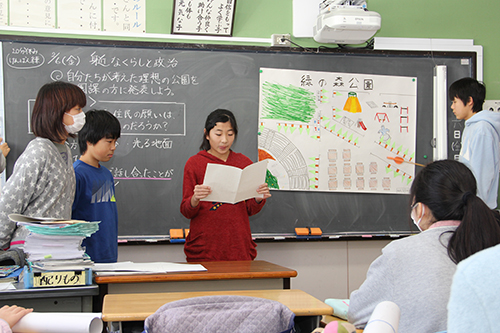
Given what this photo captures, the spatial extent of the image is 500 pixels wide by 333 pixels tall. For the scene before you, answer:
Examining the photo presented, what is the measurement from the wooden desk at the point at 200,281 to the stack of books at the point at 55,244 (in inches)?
5.3

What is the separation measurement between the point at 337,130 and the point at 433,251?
83.2 inches

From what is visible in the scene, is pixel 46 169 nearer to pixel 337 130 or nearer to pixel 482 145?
pixel 337 130

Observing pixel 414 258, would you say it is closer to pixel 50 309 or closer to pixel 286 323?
pixel 286 323

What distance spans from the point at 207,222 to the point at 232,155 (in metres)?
0.43

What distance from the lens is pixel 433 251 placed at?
1.20m

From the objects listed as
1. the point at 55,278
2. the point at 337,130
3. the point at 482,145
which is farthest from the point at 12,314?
the point at 482,145

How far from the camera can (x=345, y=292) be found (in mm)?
3256

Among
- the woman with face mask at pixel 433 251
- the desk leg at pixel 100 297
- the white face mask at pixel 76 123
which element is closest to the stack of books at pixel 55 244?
the desk leg at pixel 100 297

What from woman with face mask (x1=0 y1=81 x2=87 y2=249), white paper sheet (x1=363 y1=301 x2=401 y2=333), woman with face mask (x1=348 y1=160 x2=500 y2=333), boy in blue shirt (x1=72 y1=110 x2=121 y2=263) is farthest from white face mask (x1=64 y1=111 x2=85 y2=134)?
white paper sheet (x1=363 y1=301 x2=401 y2=333)

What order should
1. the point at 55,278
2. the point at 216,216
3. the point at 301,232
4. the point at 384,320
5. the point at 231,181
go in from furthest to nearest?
1. the point at 301,232
2. the point at 216,216
3. the point at 231,181
4. the point at 55,278
5. the point at 384,320

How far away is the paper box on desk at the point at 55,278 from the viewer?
Answer: 4.83 ft

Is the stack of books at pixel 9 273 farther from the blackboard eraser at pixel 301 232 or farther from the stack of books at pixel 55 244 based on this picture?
the blackboard eraser at pixel 301 232

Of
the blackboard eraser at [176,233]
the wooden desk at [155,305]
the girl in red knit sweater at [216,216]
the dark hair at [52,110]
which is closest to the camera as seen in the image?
the wooden desk at [155,305]

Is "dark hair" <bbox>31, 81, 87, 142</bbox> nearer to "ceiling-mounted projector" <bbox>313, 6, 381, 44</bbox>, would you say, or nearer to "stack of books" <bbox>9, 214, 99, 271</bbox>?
"stack of books" <bbox>9, 214, 99, 271</bbox>
